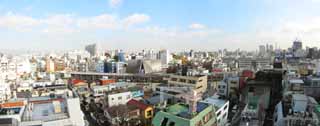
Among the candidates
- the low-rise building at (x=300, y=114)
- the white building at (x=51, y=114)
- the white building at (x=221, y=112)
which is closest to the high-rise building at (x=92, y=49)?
the white building at (x=221, y=112)

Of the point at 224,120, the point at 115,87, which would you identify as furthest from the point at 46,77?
the point at 224,120

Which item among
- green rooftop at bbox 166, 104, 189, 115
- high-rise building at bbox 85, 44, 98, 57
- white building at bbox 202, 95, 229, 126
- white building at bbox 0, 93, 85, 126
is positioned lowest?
white building at bbox 202, 95, 229, 126

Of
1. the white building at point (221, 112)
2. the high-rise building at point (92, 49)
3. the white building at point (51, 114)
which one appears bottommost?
the white building at point (221, 112)

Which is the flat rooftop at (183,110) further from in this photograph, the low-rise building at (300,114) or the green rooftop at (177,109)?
the low-rise building at (300,114)

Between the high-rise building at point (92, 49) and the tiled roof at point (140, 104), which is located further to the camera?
the high-rise building at point (92, 49)

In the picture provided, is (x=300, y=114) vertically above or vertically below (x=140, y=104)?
above

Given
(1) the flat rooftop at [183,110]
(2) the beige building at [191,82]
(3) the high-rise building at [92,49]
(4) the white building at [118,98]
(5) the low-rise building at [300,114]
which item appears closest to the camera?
(5) the low-rise building at [300,114]

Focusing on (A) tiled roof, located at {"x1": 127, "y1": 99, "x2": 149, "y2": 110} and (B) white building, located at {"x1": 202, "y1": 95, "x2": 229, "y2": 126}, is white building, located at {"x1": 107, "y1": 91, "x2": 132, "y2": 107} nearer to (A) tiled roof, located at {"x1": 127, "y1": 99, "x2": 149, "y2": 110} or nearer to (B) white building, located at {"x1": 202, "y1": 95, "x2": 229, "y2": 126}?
(A) tiled roof, located at {"x1": 127, "y1": 99, "x2": 149, "y2": 110}

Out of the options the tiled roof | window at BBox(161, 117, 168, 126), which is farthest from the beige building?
window at BBox(161, 117, 168, 126)

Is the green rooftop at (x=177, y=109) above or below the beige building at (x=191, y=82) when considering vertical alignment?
below

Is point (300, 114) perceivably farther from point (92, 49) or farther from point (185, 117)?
point (92, 49)

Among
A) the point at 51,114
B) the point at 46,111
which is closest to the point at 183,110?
the point at 51,114
